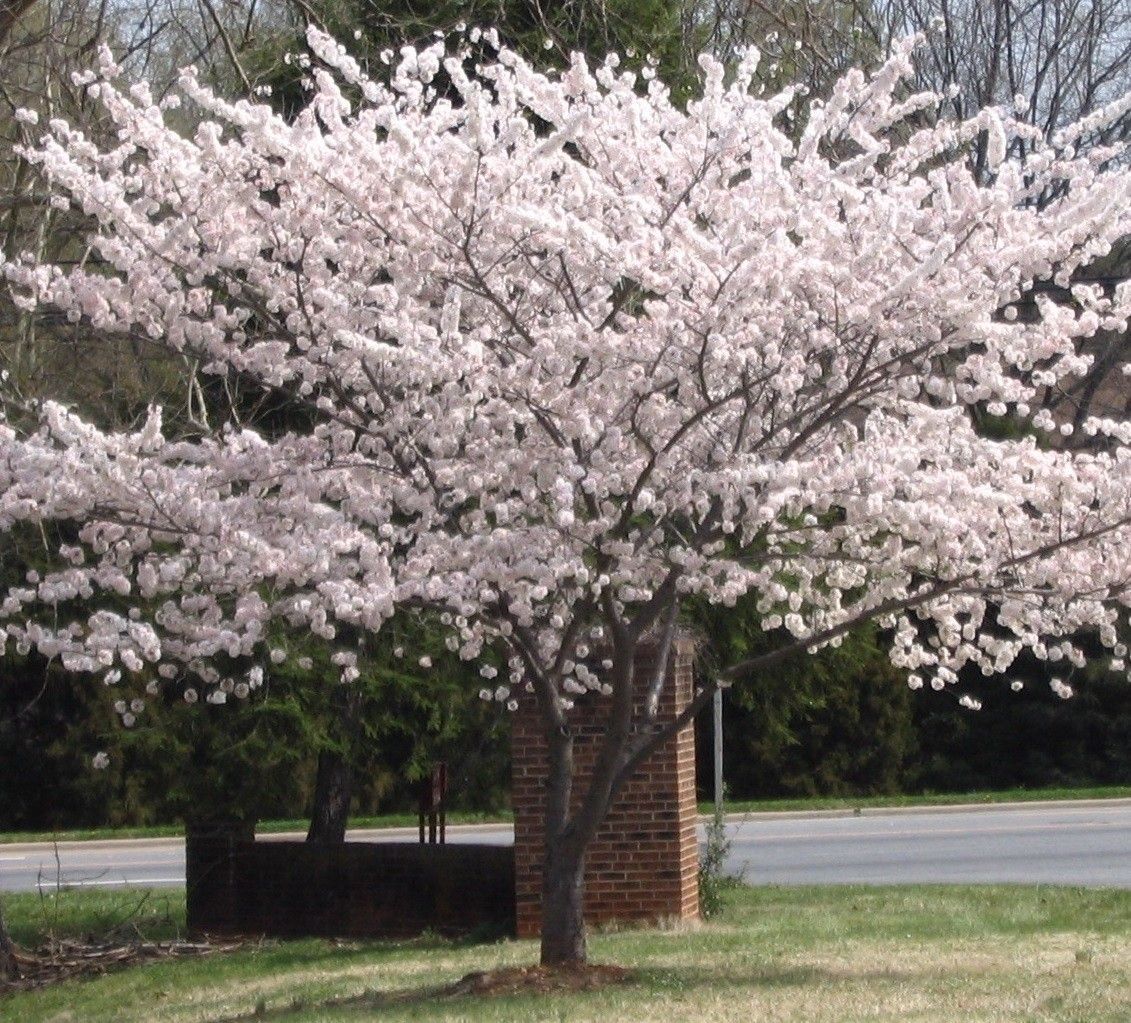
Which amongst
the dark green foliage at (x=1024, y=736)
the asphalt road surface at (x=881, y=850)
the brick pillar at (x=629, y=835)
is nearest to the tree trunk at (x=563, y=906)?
the brick pillar at (x=629, y=835)

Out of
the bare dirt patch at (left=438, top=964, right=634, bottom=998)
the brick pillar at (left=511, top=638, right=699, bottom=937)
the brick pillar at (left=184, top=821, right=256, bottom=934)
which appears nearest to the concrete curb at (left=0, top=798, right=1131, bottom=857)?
the brick pillar at (left=184, top=821, right=256, bottom=934)

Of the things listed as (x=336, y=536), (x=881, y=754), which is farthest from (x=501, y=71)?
(x=881, y=754)

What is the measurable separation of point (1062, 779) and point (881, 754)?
2612 mm

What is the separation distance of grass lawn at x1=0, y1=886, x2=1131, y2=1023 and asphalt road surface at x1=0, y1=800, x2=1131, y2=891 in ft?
7.58

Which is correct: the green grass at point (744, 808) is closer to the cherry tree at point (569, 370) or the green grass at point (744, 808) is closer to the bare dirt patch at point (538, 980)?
the bare dirt patch at point (538, 980)

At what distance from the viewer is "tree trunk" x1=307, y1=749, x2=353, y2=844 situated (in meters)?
15.2

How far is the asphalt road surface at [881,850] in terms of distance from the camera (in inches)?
626

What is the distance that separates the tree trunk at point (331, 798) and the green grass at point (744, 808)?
687 cm

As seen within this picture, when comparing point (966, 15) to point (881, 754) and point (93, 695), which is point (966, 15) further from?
point (93, 695)

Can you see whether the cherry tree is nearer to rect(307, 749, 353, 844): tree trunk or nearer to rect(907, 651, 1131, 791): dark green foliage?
rect(307, 749, 353, 844): tree trunk

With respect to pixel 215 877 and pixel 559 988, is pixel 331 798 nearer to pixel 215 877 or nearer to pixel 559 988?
pixel 215 877

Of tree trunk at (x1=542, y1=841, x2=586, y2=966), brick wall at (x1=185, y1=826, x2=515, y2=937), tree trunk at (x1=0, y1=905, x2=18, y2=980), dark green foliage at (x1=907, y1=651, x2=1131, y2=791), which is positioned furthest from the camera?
dark green foliage at (x1=907, y1=651, x2=1131, y2=791)

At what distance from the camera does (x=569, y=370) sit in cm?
787

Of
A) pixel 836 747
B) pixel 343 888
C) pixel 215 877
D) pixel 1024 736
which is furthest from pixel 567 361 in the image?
pixel 1024 736
